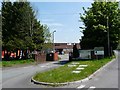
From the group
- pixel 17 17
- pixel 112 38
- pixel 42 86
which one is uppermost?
pixel 17 17

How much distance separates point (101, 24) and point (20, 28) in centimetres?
1434

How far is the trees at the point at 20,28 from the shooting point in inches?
2322

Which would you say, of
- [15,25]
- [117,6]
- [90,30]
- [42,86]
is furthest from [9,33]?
[42,86]

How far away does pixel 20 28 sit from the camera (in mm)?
59875

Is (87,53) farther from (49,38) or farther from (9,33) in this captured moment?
(49,38)

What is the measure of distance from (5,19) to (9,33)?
10.1ft

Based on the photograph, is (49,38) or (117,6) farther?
(49,38)

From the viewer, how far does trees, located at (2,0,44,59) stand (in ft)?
193

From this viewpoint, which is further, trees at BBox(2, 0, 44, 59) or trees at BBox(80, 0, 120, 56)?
trees at BBox(2, 0, 44, 59)

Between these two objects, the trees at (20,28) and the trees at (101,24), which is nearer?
the trees at (101,24)

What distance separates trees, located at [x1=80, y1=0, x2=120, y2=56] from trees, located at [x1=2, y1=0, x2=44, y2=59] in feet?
32.6

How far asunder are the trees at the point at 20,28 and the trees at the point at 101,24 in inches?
392

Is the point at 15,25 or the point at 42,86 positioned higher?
the point at 15,25

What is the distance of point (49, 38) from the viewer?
81812mm
